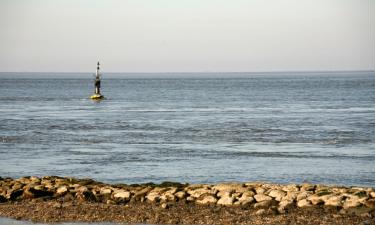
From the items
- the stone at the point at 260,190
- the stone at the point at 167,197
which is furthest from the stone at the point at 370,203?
the stone at the point at 167,197

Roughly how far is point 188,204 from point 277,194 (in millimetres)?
2357

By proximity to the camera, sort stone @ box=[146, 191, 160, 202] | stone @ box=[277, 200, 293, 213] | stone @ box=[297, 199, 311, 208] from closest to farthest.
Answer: stone @ box=[277, 200, 293, 213] → stone @ box=[297, 199, 311, 208] → stone @ box=[146, 191, 160, 202]

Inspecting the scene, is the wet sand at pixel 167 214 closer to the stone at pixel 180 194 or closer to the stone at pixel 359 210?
the stone at pixel 359 210

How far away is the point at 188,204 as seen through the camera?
19625 mm

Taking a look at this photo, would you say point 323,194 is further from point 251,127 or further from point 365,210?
point 251,127

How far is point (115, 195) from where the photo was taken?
818 inches

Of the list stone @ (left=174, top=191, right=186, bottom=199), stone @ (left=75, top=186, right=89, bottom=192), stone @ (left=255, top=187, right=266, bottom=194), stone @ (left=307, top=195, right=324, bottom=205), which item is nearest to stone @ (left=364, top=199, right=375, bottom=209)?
stone @ (left=307, top=195, right=324, bottom=205)

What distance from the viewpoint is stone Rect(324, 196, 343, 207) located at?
18.5m

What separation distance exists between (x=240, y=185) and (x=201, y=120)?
132 feet

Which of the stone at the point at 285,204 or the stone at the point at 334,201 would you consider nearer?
the stone at the point at 334,201

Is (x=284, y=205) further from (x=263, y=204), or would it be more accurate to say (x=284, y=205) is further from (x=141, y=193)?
(x=141, y=193)

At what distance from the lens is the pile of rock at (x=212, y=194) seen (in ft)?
61.3

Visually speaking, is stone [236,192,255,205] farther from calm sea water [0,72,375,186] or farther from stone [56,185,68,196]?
calm sea water [0,72,375,186]

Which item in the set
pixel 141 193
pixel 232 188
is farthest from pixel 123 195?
pixel 232 188
